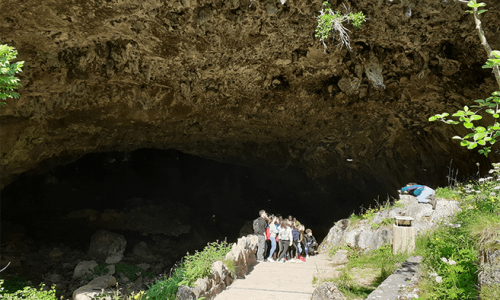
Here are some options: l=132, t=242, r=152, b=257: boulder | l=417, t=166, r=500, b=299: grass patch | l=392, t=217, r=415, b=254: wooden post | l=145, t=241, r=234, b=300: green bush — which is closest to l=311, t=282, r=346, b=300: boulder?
l=417, t=166, r=500, b=299: grass patch

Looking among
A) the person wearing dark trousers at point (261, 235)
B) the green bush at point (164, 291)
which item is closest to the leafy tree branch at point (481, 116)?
the green bush at point (164, 291)

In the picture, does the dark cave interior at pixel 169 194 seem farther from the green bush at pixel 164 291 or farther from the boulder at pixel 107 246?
the green bush at pixel 164 291

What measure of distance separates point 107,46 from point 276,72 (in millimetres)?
4546

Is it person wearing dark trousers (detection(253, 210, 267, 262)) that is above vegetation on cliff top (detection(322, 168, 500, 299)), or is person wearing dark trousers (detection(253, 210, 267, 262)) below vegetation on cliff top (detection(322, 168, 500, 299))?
below

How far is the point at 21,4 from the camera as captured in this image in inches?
235

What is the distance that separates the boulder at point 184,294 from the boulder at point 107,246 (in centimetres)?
1093

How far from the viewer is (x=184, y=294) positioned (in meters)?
4.64

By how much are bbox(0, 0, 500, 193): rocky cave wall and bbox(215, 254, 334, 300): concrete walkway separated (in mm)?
5215

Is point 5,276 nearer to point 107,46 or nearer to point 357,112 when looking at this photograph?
point 107,46

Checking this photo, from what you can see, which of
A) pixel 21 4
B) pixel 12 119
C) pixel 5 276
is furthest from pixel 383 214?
pixel 5 276

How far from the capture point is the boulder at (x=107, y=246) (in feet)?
47.2

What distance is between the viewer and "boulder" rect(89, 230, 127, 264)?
14.4 meters

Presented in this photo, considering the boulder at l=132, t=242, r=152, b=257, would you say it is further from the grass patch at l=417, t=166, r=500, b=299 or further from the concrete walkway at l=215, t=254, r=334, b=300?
the grass patch at l=417, t=166, r=500, b=299

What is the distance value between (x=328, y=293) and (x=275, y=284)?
5.70 ft
